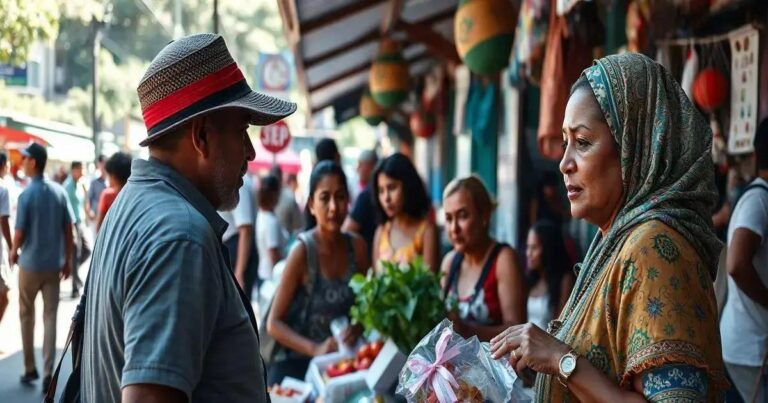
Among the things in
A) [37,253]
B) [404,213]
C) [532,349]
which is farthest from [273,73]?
[532,349]

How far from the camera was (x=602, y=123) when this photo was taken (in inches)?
85.1

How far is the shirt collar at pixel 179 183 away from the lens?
205 centimetres

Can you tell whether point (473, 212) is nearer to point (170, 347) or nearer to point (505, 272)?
point (505, 272)

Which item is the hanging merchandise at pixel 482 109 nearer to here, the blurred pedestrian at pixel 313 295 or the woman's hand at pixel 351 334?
the blurred pedestrian at pixel 313 295

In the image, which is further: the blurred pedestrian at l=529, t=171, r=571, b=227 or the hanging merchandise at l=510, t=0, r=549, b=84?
the blurred pedestrian at l=529, t=171, r=571, b=227

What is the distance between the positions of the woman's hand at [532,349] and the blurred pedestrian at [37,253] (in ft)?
22.2

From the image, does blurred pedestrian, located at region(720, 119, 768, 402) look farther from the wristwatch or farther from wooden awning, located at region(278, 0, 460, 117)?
wooden awning, located at region(278, 0, 460, 117)

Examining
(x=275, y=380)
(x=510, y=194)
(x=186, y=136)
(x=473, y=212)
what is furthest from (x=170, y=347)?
(x=510, y=194)

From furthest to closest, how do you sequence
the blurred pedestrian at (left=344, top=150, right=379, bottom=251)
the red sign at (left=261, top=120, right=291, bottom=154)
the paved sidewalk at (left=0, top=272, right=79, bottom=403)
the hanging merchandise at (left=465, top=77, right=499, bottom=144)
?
the red sign at (left=261, top=120, right=291, bottom=154), the hanging merchandise at (left=465, top=77, right=499, bottom=144), the paved sidewalk at (left=0, top=272, right=79, bottom=403), the blurred pedestrian at (left=344, top=150, right=379, bottom=251)

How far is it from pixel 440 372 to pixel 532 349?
16.5 inches

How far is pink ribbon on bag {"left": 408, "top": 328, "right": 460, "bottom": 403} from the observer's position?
2465 millimetres

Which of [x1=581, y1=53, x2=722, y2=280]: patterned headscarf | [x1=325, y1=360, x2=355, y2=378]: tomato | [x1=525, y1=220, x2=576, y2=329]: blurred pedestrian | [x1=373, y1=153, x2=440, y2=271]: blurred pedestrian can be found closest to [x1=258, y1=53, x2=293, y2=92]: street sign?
[x1=525, y1=220, x2=576, y2=329]: blurred pedestrian

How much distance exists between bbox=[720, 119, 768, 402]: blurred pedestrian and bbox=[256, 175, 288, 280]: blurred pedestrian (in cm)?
537

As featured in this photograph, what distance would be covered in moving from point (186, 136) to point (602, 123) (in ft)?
3.20
